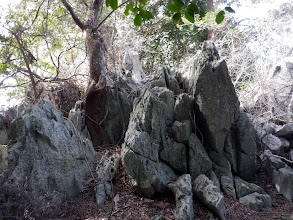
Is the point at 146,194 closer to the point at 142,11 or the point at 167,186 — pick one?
the point at 167,186

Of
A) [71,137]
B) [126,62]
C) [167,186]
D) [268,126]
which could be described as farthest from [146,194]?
[126,62]

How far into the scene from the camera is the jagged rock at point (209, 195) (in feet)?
17.8

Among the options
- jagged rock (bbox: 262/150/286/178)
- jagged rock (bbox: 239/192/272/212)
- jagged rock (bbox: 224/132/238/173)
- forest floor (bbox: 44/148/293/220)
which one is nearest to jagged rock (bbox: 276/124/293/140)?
jagged rock (bbox: 262/150/286/178)

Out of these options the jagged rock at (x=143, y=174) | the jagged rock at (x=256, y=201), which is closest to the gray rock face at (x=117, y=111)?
the jagged rock at (x=143, y=174)

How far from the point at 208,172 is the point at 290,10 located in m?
13.5

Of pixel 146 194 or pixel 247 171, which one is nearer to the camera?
pixel 146 194

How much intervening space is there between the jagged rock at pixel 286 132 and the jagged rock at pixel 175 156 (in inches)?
182

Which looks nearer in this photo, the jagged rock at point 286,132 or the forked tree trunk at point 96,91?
the forked tree trunk at point 96,91

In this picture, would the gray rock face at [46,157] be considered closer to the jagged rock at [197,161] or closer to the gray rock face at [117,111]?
the gray rock face at [117,111]

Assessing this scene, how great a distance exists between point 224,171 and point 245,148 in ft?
4.07

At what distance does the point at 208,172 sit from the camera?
6.87 metres

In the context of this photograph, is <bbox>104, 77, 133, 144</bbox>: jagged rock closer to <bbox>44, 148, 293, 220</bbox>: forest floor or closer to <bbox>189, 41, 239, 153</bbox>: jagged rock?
<bbox>44, 148, 293, 220</bbox>: forest floor

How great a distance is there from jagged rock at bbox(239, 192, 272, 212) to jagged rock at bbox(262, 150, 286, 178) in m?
1.38

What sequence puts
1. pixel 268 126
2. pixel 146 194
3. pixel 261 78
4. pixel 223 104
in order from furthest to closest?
pixel 261 78 < pixel 268 126 < pixel 223 104 < pixel 146 194
